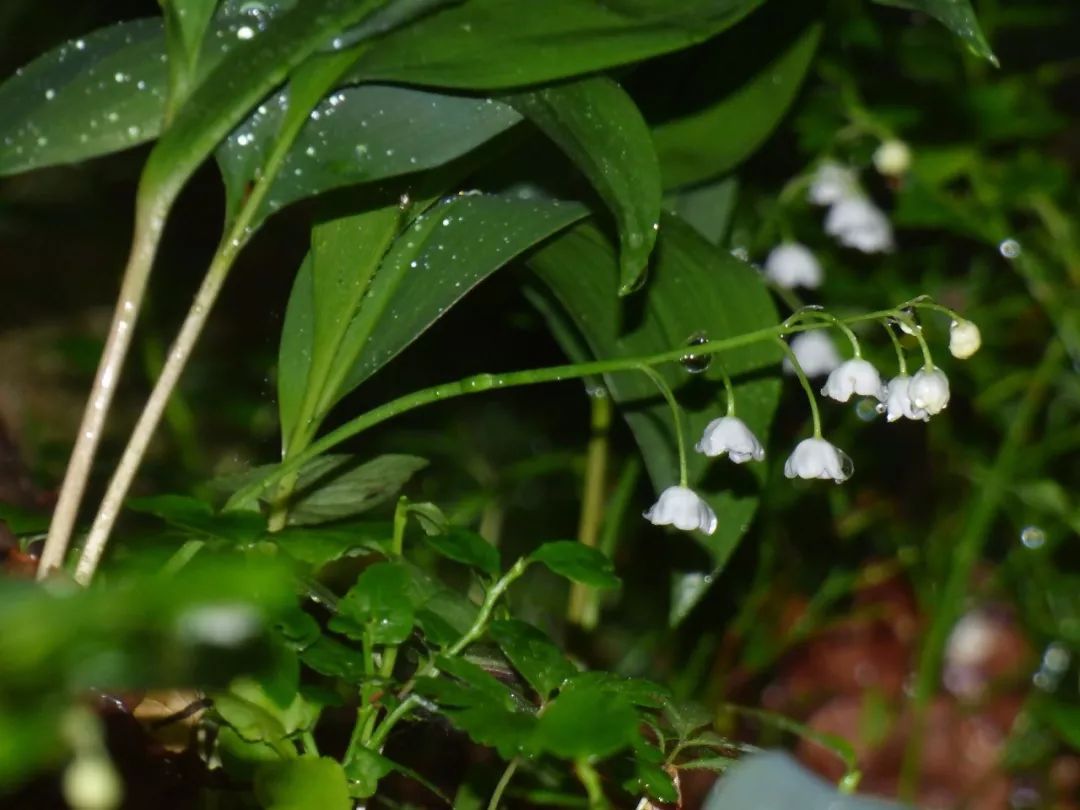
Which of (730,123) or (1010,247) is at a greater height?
(730,123)

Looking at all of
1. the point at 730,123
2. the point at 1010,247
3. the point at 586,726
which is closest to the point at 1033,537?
the point at 1010,247

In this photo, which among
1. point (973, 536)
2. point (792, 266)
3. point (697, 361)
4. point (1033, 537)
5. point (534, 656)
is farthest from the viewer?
point (1033, 537)

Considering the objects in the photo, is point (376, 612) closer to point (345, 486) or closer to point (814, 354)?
point (345, 486)

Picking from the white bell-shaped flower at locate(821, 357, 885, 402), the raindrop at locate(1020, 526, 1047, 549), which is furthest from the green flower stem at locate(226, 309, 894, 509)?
the raindrop at locate(1020, 526, 1047, 549)

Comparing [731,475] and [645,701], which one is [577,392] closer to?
[731,475]

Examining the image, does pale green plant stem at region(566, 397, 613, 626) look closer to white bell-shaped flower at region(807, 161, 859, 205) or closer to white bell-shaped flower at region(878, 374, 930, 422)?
white bell-shaped flower at region(807, 161, 859, 205)

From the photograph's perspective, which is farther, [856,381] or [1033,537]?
[1033,537]
